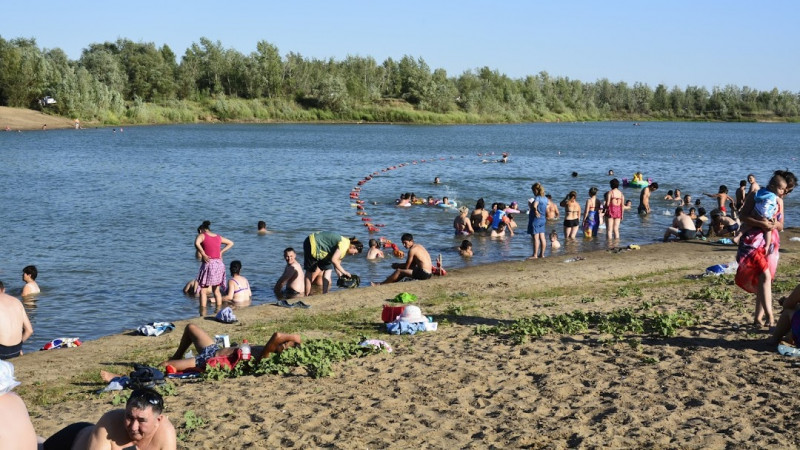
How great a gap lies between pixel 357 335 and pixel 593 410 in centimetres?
428

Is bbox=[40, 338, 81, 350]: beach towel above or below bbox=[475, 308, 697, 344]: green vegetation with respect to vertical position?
below

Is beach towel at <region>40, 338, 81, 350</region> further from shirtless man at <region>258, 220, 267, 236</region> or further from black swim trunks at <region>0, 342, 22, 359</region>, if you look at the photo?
shirtless man at <region>258, 220, 267, 236</region>

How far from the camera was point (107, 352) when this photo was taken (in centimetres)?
1145

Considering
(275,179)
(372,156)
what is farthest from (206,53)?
(275,179)

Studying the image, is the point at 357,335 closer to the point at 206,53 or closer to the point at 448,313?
the point at 448,313

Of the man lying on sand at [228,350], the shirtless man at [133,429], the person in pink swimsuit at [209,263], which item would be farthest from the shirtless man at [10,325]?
the person in pink swimsuit at [209,263]

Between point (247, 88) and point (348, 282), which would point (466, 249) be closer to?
point (348, 282)

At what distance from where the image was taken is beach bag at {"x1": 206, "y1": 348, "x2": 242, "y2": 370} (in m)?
9.57

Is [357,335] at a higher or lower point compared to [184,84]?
lower

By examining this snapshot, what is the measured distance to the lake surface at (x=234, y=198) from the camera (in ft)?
59.1

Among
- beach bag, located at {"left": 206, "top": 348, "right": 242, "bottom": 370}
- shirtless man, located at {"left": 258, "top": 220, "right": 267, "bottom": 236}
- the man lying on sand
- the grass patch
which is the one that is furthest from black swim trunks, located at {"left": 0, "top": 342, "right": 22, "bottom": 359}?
shirtless man, located at {"left": 258, "top": 220, "right": 267, "bottom": 236}

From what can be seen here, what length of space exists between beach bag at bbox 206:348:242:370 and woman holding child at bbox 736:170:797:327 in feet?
19.4

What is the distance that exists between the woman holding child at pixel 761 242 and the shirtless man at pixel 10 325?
26.7ft

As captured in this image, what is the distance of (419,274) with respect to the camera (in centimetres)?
1678
